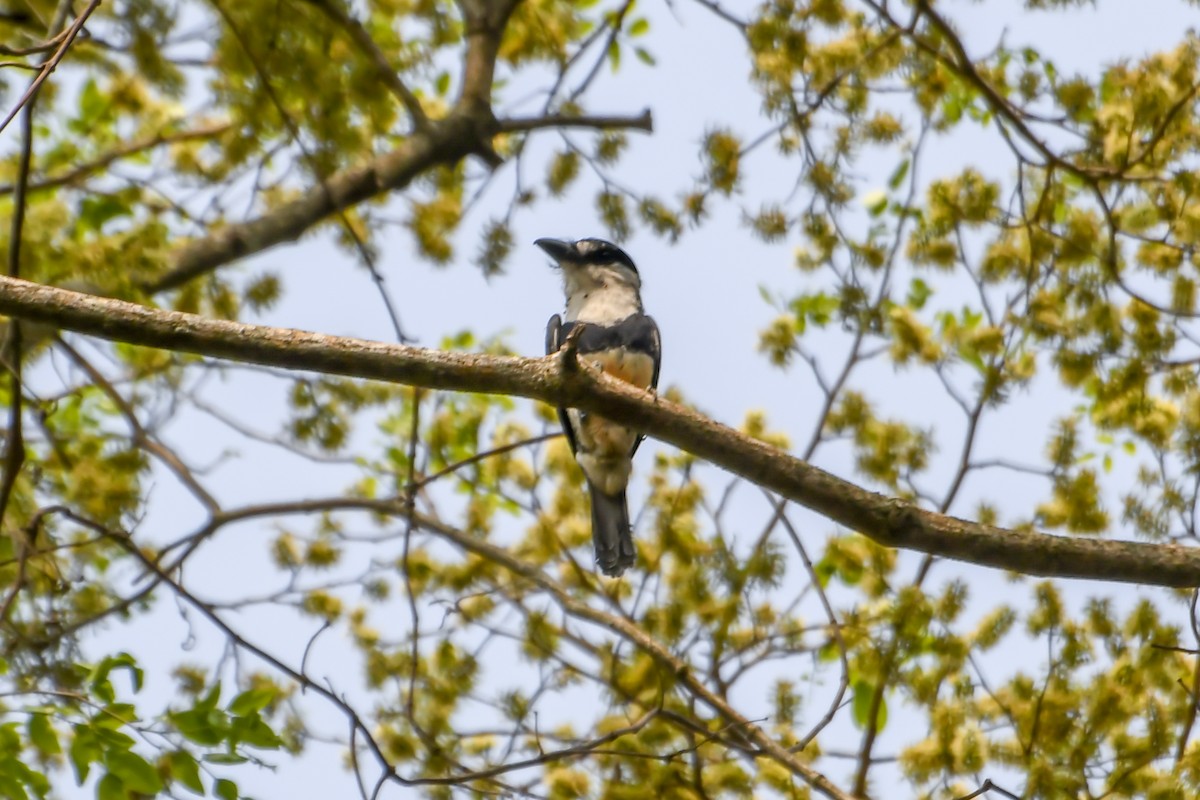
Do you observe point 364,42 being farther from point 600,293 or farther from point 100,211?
point 600,293

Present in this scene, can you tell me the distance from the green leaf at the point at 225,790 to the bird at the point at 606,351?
1.40m

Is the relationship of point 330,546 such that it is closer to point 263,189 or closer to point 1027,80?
point 263,189

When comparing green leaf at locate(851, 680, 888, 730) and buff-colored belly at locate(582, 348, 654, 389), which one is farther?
buff-colored belly at locate(582, 348, 654, 389)

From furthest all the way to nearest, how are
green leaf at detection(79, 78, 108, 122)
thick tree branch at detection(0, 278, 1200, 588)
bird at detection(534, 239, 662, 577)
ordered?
green leaf at detection(79, 78, 108, 122), bird at detection(534, 239, 662, 577), thick tree branch at detection(0, 278, 1200, 588)

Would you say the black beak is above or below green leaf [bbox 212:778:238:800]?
above

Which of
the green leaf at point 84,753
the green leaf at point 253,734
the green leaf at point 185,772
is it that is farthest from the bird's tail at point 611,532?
the green leaf at point 84,753

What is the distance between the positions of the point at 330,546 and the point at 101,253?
55.7 inches

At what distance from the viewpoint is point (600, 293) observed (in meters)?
4.95

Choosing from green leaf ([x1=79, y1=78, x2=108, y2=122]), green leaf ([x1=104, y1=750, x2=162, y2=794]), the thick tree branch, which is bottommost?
green leaf ([x1=104, y1=750, x2=162, y2=794])

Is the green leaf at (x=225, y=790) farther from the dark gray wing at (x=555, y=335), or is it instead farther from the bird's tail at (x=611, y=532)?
the dark gray wing at (x=555, y=335)

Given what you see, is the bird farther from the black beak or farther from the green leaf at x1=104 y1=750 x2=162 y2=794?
the green leaf at x1=104 y1=750 x2=162 y2=794

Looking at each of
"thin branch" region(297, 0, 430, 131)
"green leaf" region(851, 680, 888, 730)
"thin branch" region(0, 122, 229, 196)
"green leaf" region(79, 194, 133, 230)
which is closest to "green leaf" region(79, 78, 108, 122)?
"thin branch" region(0, 122, 229, 196)

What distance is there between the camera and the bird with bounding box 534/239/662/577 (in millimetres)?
4129

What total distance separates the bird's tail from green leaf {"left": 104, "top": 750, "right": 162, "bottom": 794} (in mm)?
1608
